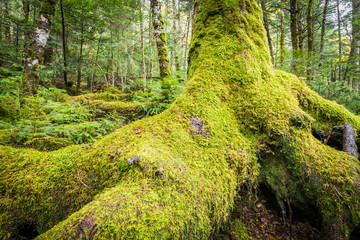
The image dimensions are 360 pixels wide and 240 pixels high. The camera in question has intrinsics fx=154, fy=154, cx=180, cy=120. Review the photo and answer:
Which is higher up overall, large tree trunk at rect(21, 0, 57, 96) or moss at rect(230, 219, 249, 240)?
large tree trunk at rect(21, 0, 57, 96)

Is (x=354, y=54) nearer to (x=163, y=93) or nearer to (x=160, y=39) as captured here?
(x=160, y=39)

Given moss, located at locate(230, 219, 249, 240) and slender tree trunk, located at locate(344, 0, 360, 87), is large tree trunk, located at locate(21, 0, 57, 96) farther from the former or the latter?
slender tree trunk, located at locate(344, 0, 360, 87)

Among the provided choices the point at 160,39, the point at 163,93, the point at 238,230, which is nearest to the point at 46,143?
the point at 163,93

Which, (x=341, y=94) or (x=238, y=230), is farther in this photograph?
(x=341, y=94)

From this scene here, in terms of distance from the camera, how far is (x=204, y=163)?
194cm

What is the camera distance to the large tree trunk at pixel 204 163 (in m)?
1.41

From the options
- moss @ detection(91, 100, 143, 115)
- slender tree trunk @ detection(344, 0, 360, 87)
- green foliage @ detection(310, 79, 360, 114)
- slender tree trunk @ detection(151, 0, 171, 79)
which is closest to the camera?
moss @ detection(91, 100, 143, 115)

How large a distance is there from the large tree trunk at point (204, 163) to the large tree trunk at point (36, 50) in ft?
11.9

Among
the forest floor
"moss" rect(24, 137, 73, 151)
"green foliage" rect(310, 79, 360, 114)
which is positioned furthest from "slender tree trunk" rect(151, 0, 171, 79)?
"green foliage" rect(310, 79, 360, 114)

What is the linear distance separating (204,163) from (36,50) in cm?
607

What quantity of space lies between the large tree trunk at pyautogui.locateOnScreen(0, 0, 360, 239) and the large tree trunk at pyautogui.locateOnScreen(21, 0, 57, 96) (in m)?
3.62

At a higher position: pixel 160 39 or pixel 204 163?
pixel 160 39

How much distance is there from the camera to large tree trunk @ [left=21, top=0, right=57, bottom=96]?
4598 mm

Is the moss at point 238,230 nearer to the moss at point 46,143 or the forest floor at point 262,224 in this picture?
the forest floor at point 262,224
